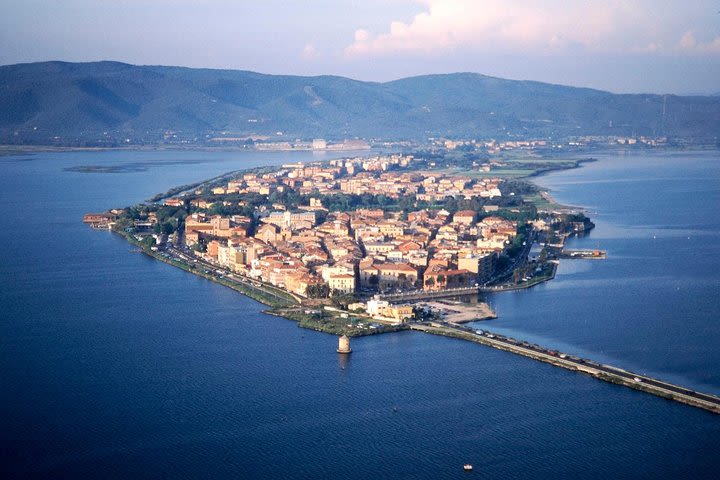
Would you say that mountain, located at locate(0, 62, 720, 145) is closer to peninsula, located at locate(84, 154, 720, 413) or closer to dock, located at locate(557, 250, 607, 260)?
peninsula, located at locate(84, 154, 720, 413)

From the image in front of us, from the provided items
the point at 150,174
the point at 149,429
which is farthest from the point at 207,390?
the point at 150,174

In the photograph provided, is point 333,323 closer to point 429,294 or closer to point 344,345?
point 344,345

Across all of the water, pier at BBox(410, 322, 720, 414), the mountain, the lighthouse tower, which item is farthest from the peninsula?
the mountain

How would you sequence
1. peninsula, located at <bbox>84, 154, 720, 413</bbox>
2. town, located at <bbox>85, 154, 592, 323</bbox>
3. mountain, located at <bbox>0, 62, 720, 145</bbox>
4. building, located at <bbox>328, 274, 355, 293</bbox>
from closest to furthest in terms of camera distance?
peninsula, located at <bbox>84, 154, 720, 413</bbox> → building, located at <bbox>328, 274, 355, 293</bbox> → town, located at <bbox>85, 154, 592, 323</bbox> → mountain, located at <bbox>0, 62, 720, 145</bbox>

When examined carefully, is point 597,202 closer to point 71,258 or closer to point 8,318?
point 71,258

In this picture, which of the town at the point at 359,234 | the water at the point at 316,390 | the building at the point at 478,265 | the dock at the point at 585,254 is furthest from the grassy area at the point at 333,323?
the dock at the point at 585,254

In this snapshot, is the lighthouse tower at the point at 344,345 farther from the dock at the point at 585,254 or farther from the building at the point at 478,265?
the dock at the point at 585,254
